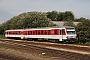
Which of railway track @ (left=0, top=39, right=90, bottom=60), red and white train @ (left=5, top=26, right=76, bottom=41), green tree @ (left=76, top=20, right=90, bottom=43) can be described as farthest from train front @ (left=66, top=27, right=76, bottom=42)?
green tree @ (left=76, top=20, right=90, bottom=43)

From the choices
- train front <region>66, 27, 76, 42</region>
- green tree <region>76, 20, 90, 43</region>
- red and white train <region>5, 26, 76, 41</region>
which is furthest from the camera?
green tree <region>76, 20, 90, 43</region>

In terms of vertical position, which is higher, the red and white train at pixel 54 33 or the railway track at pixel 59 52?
the red and white train at pixel 54 33

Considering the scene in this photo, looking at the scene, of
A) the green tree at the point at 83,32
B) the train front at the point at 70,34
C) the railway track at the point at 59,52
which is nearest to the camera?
the railway track at the point at 59,52

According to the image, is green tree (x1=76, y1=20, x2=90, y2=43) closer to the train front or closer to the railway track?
the train front

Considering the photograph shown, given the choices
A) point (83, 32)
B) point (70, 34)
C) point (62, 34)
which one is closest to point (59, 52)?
point (62, 34)

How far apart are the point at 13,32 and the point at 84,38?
20016 millimetres

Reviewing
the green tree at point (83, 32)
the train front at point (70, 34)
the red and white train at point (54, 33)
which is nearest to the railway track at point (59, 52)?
the train front at point (70, 34)

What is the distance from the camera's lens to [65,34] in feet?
96.7

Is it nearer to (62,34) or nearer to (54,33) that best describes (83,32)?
(54,33)

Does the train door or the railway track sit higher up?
the train door

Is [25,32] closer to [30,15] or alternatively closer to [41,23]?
[41,23]

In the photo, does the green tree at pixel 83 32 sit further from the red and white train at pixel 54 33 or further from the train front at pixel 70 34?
the train front at pixel 70 34

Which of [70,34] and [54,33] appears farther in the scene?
[54,33]

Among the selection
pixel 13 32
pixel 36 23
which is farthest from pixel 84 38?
pixel 36 23
